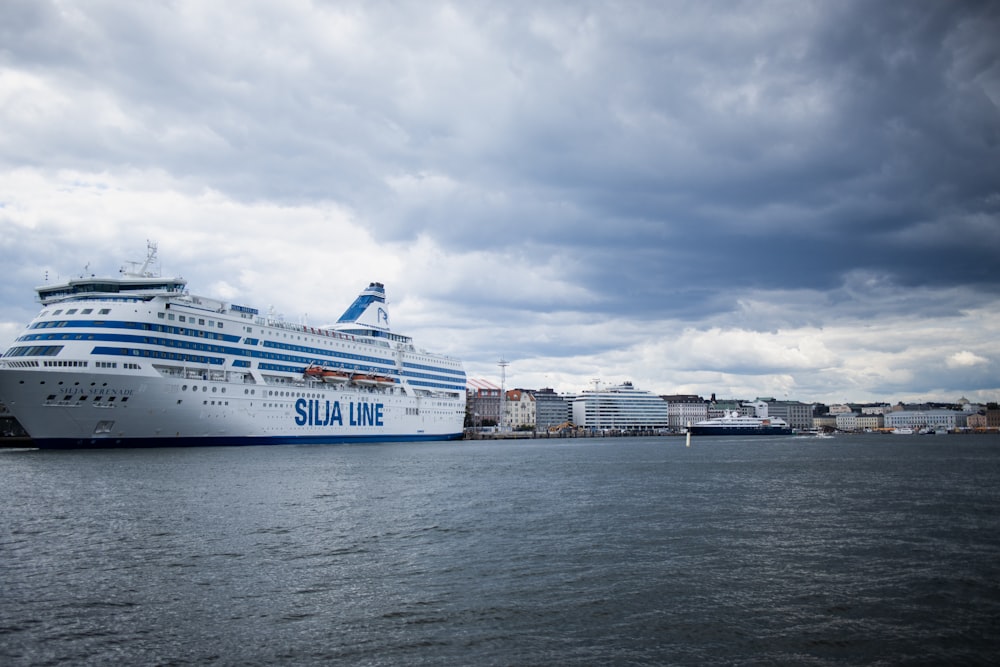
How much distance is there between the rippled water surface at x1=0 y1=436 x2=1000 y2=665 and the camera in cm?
1210

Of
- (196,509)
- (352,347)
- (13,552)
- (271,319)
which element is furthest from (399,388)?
(13,552)

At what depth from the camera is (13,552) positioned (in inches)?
752

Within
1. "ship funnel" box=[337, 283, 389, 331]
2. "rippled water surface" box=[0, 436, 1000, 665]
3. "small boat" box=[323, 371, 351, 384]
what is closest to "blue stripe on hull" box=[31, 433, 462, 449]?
"small boat" box=[323, 371, 351, 384]

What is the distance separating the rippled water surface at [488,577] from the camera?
12102mm

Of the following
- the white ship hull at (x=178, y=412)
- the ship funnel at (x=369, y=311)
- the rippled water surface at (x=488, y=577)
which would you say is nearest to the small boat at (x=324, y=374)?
the white ship hull at (x=178, y=412)

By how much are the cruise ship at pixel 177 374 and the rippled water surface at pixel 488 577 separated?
24.5 meters

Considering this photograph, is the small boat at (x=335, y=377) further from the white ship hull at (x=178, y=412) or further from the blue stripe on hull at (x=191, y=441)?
the blue stripe on hull at (x=191, y=441)

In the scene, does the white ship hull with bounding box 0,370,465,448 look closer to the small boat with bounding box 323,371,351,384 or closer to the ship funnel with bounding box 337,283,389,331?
the small boat with bounding box 323,371,351,384

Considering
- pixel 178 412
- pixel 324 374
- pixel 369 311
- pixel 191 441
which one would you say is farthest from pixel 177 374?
pixel 369 311

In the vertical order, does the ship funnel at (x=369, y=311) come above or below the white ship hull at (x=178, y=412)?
above

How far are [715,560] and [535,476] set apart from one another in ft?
91.5

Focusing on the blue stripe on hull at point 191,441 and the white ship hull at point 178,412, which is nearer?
the white ship hull at point 178,412

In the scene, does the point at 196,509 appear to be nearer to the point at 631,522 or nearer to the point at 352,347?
the point at 631,522

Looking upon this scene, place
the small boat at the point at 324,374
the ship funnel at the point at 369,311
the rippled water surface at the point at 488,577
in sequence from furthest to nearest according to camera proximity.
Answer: the ship funnel at the point at 369,311 → the small boat at the point at 324,374 → the rippled water surface at the point at 488,577
